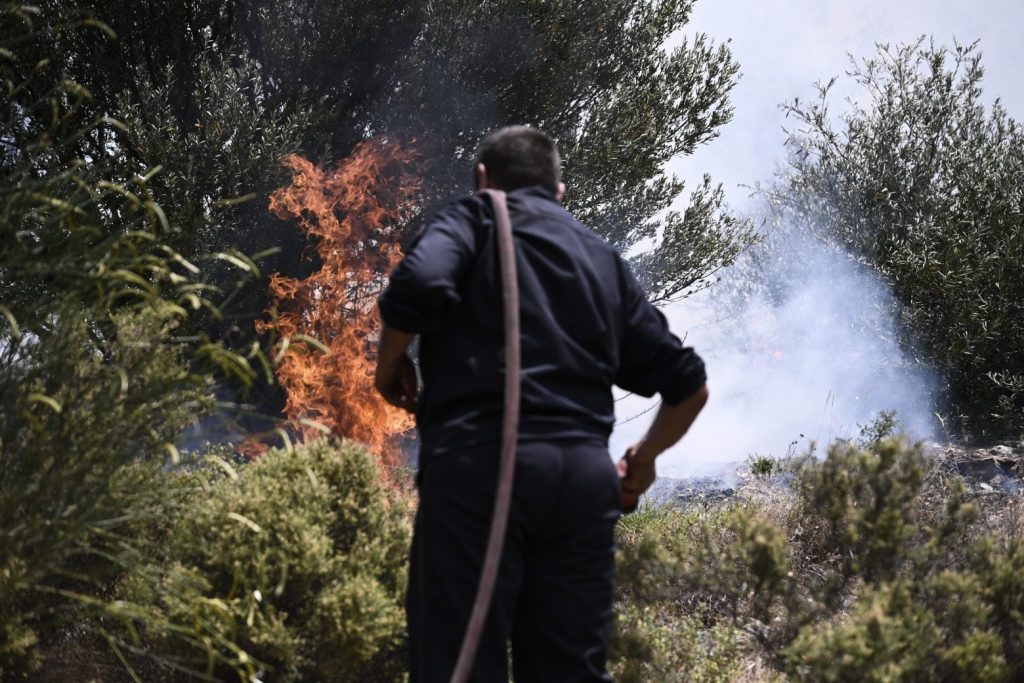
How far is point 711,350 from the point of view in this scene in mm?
17578

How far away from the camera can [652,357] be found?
2.91m

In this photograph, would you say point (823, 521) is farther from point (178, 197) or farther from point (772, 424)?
point (772, 424)

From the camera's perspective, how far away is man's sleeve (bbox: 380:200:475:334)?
2480 mm

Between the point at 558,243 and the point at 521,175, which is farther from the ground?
the point at 521,175

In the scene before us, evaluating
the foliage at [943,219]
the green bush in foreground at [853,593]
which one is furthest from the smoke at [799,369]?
the green bush in foreground at [853,593]

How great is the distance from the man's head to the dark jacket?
7 cm

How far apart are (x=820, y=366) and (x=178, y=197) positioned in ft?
27.8

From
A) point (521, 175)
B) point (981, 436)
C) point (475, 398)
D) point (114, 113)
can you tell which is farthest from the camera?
point (981, 436)

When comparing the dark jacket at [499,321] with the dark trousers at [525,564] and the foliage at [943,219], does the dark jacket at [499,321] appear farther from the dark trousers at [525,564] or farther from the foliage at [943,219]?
the foliage at [943,219]

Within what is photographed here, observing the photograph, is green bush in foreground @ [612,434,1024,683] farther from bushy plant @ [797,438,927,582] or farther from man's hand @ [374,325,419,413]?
man's hand @ [374,325,419,413]

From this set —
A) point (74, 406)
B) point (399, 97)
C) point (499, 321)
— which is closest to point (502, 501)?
point (499, 321)

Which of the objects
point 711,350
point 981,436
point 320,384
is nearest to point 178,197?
point 320,384

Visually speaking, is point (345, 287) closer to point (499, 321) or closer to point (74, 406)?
point (74, 406)

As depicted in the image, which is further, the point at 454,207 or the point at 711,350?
the point at 711,350
